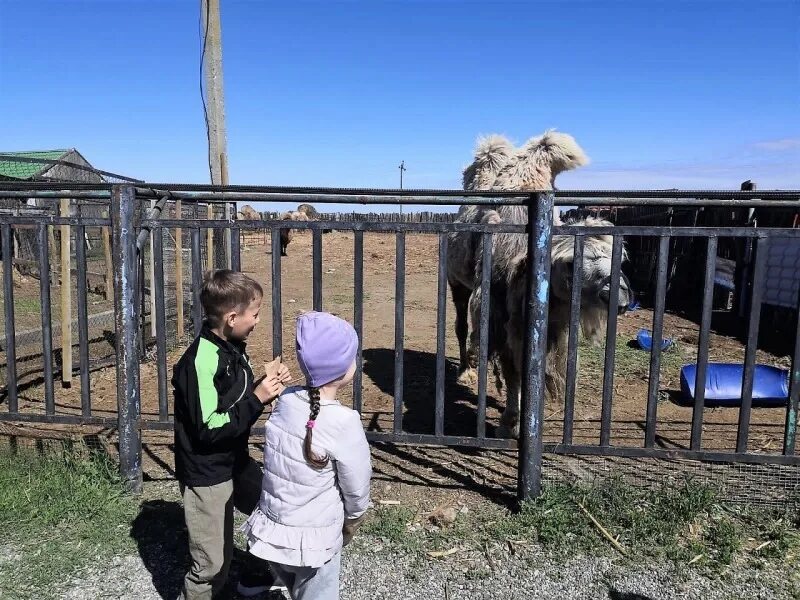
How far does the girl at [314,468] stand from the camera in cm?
217

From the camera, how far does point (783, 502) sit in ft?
11.7

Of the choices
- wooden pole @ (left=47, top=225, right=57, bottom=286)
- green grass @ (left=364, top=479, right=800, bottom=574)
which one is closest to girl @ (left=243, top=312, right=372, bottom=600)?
green grass @ (left=364, top=479, right=800, bottom=574)

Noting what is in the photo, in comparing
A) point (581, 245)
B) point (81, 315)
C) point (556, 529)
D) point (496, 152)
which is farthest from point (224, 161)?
point (556, 529)

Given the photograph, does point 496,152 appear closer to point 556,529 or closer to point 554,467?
point 554,467

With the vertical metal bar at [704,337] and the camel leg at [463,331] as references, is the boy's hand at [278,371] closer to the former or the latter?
the vertical metal bar at [704,337]

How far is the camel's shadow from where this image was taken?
17.4 ft

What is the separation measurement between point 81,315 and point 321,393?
2332 mm

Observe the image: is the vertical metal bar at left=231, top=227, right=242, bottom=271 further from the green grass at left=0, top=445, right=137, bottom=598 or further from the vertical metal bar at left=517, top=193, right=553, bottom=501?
the vertical metal bar at left=517, top=193, right=553, bottom=501

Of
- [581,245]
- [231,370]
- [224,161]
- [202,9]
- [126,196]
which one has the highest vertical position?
[202,9]

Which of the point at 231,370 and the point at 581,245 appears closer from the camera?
the point at 231,370

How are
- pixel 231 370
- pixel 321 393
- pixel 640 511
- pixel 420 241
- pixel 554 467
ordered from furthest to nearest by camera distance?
pixel 420 241, pixel 554 467, pixel 640 511, pixel 231 370, pixel 321 393

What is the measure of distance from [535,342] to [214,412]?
5.86 ft

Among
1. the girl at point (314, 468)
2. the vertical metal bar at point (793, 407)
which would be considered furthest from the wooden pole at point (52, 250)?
the vertical metal bar at point (793, 407)

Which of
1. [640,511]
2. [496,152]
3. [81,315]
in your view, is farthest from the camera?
[496,152]
